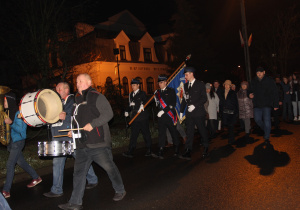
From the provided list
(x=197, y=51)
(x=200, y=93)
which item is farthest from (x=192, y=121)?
(x=197, y=51)

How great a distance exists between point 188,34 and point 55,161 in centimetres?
2942

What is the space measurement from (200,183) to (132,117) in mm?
3110

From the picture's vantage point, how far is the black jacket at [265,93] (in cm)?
794

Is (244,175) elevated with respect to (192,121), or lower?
lower

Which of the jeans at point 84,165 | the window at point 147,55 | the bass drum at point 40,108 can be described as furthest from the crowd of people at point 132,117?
the window at point 147,55

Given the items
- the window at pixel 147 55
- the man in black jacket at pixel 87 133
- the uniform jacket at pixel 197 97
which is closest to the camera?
the man in black jacket at pixel 87 133

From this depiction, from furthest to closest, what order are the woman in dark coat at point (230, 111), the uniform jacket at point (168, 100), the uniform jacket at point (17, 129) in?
the woman in dark coat at point (230, 111) < the uniform jacket at point (168, 100) < the uniform jacket at point (17, 129)

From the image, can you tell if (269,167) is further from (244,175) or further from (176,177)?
(176,177)

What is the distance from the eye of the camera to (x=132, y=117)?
25.5 ft

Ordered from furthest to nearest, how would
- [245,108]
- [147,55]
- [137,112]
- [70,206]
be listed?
[147,55]
[245,108]
[137,112]
[70,206]

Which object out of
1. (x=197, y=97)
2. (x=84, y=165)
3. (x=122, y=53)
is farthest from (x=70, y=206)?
(x=122, y=53)

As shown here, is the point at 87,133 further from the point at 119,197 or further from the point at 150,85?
the point at 150,85

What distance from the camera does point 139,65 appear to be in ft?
108

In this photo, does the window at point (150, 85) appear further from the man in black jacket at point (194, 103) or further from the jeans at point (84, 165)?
the jeans at point (84, 165)
